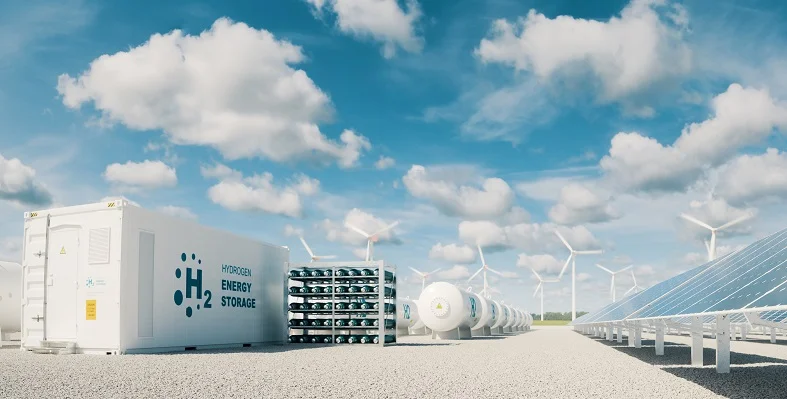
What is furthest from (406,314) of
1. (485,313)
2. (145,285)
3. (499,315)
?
(145,285)

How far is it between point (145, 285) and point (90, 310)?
1.77 meters

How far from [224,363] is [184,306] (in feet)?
21.7

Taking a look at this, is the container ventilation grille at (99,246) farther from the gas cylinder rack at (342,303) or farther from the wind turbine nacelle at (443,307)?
the wind turbine nacelle at (443,307)

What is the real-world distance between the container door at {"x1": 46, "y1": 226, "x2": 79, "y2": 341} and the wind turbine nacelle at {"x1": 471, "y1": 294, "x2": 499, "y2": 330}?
2775 cm

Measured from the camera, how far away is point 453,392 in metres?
12.3

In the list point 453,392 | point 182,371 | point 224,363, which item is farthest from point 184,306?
point 453,392

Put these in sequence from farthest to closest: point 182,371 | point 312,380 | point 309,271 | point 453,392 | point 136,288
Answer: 1. point 309,271
2. point 136,288
3. point 182,371
4. point 312,380
5. point 453,392

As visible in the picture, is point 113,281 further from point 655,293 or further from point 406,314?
point 406,314

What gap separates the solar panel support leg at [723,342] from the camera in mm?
14930

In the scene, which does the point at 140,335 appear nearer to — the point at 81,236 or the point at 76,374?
the point at 81,236

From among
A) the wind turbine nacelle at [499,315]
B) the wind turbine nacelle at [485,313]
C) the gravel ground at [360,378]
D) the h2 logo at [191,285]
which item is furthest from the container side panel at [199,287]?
the wind turbine nacelle at [499,315]

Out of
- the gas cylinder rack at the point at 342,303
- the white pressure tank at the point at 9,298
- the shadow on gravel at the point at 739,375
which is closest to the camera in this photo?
the shadow on gravel at the point at 739,375

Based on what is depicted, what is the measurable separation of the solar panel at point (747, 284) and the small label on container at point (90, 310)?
54.3 feet

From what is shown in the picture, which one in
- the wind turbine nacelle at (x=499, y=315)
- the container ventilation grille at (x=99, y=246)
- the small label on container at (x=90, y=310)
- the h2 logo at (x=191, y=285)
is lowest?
the wind turbine nacelle at (x=499, y=315)
